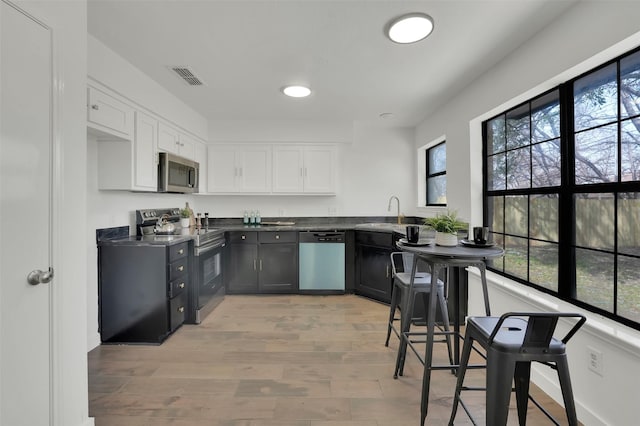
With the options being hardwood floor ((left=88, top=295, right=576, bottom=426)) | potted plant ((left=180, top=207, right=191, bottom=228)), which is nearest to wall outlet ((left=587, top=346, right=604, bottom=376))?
hardwood floor ((left=88, top=295, right=576, bottom=426))

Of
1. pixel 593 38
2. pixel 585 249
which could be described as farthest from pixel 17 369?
pixel 593 38

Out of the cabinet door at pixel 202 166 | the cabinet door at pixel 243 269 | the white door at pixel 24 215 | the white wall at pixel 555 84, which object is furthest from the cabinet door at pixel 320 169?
the white door at pixel 24 215

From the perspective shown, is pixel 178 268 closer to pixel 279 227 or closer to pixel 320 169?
pixel 279 227

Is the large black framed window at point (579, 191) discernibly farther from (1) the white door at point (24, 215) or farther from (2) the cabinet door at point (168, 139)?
(2) the cabinet door at point (168, 139)

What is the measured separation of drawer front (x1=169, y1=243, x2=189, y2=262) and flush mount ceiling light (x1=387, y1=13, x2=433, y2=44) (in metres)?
2.57

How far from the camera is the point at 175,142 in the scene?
348 cm

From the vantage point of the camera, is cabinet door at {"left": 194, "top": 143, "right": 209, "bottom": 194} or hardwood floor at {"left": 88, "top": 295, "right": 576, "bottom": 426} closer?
hardwood floor at {"left": 88, "top": 295, "right": 576, "bottom": 426}

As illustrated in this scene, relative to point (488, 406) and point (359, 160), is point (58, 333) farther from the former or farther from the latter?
point (359, 160)

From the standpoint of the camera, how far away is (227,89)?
3186 mm

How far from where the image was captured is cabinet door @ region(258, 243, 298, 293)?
13.5 feet

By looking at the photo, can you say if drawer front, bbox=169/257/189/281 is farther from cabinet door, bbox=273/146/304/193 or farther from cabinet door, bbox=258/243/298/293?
cabinet door, bbox=273/146/304/193

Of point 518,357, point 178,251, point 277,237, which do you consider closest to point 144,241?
point 178,251

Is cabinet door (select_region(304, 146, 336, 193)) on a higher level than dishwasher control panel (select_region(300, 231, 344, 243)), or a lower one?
higher

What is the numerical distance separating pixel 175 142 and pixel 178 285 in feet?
5.40
